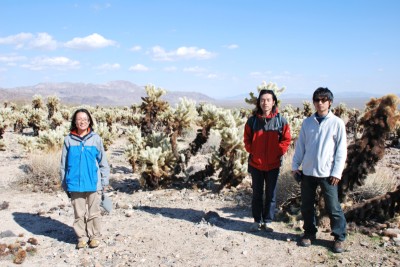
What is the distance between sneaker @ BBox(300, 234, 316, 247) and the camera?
15.2ft

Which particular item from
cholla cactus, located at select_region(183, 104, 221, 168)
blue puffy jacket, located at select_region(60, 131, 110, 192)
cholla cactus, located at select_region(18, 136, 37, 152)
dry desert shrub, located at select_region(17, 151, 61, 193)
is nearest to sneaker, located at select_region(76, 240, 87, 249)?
blue puffy jacket, located at select_region(60, 131, 110, 192)

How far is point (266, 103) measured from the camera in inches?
189

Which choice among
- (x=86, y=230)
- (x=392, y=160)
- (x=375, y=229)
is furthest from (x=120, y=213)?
(x=392, y=160)

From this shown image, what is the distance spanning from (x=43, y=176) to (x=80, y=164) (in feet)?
13.3

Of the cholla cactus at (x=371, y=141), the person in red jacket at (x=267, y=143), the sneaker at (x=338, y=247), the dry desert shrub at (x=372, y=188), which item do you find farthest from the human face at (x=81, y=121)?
the dry desert shrub at (x=372, y=188)

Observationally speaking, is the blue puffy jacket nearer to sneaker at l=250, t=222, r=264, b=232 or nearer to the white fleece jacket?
sneaker at l=250, t=222, r=264, b=232

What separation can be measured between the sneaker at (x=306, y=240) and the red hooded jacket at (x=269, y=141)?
3.32ft

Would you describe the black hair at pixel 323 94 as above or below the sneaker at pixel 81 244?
above

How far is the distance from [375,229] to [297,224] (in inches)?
42.2

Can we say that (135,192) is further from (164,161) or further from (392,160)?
(392,160)

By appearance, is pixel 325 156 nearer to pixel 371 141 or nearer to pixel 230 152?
pixel 371 141

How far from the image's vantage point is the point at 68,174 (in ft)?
15.5

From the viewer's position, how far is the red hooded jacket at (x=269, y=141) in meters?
4.93

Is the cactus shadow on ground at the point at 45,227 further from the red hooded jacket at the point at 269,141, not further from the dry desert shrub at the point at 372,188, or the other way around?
the dry desert shrub at the point at 372,188
